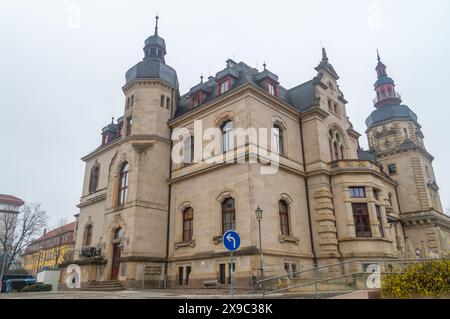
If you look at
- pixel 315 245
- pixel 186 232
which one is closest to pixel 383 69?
pixel 315 245

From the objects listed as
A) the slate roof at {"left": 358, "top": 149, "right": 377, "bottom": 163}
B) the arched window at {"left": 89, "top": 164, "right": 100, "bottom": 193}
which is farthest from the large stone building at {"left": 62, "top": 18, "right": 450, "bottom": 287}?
the slate roof at {"left": 358, "top": 149, "right": 377, "bottom": 163}

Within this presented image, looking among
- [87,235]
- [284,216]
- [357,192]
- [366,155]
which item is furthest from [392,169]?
[87,235]

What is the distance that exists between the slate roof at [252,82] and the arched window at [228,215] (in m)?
8.11

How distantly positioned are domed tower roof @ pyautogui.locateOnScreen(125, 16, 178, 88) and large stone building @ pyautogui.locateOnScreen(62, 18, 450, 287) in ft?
0.40

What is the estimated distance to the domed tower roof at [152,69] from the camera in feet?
98.7

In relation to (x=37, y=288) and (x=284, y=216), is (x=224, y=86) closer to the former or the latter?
(x=284, y=216)

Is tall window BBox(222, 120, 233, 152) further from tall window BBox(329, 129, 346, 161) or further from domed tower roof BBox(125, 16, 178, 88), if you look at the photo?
tall window BBox(329, 129, 346, 161)

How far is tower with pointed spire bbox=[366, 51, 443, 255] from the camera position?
40.3 metres

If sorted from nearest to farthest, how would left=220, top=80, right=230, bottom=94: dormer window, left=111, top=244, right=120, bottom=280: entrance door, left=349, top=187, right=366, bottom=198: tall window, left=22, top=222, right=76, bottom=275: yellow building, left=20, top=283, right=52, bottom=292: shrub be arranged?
left=349, top=187, right=366, bottom=198: tall window
left=20, top=283, right=52, bottom=292: shrub
left=111, top=244, right=120, bottom=280: entrance door
left=220, top=80, right=230, bottom=94: dormer window
left=22, top=222, right=76, bottom=275: yellow building

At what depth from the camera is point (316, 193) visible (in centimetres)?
2522

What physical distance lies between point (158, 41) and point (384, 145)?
1243 inches

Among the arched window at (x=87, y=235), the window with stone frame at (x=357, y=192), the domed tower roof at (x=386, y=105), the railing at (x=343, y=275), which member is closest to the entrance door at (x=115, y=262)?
the arched window at (x=87, y=235)

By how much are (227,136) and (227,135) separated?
74 millimetres

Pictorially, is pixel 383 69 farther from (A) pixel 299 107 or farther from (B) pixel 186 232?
(B) pixel 186 232
